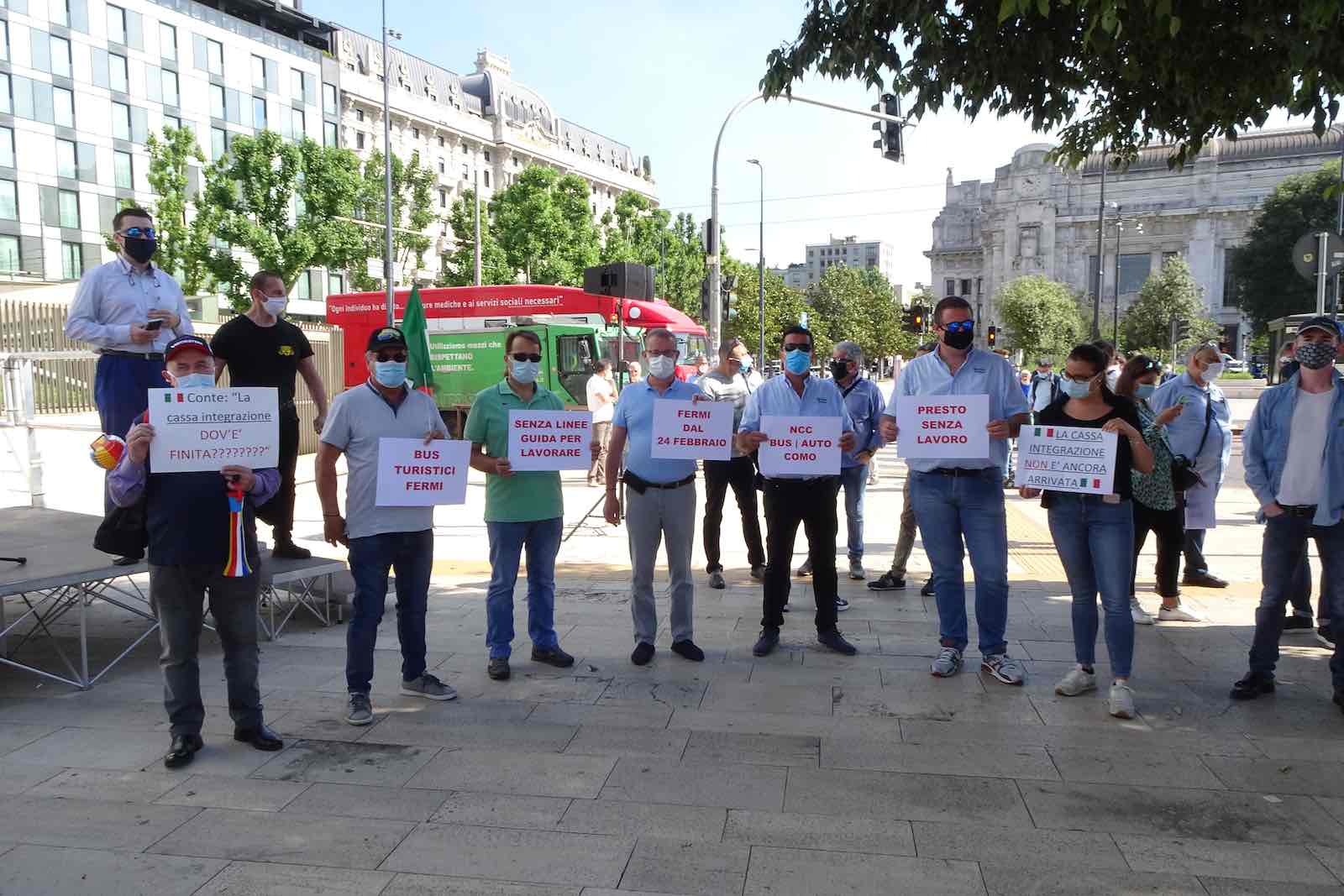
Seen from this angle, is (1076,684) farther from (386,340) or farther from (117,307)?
(117,307)

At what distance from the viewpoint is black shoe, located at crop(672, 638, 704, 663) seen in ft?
19.5

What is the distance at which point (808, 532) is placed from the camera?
6.12 meters

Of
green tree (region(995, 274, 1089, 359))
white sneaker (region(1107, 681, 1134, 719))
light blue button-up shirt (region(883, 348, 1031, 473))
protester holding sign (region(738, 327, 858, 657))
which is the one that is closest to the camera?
white sneaker (region(1107, 681, 1134, 719))

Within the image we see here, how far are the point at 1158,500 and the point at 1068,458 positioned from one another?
1350mm

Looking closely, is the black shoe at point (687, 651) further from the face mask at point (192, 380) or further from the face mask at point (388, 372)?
the face mask at point (192, 380)

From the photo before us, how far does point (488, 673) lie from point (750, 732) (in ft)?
5.63

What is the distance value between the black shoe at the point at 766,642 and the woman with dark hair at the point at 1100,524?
66.7 inches

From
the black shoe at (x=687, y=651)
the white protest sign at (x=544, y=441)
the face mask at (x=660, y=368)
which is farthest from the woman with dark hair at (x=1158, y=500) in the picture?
the white protest sign at (x=544, y=441)

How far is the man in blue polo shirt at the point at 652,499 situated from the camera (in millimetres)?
5824

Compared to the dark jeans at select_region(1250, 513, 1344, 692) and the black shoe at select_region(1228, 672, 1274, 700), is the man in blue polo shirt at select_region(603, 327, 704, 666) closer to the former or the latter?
the black shoe at select_region(1228, 672, 1274, 700)

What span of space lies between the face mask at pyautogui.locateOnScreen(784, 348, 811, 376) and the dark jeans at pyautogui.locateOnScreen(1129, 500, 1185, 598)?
94.2 inches

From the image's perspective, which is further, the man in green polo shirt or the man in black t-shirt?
the man in black t-shirt

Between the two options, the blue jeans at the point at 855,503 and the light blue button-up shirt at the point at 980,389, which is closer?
the light blue button-up shirt at the point at 980,389

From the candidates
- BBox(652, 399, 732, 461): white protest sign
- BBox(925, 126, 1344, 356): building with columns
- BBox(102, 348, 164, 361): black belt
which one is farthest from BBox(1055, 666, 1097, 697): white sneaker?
BBox(925, 126, 1344, 356): building with columns
